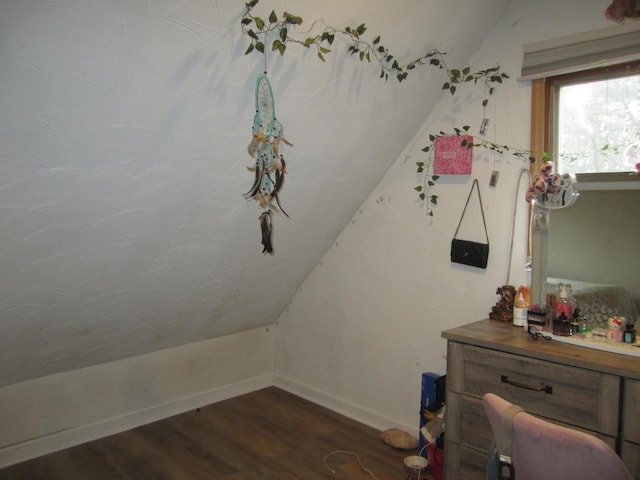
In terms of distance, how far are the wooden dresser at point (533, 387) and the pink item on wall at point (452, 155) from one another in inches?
32.7

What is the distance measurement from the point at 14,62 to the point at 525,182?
202 cm

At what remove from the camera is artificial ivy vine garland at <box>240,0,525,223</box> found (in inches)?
63.8

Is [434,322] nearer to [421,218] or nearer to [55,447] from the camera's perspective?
[421,218]

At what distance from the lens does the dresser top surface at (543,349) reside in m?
1.52

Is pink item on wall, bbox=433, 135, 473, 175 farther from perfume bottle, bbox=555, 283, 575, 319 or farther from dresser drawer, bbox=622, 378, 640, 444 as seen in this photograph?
dresser drawer, bbox=622, 378, 640, 444

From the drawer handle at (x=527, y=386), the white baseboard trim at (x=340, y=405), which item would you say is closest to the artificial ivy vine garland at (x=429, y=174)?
the drawer handle at (x=527, y=386)

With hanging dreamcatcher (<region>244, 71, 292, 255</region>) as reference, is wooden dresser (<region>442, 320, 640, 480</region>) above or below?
below

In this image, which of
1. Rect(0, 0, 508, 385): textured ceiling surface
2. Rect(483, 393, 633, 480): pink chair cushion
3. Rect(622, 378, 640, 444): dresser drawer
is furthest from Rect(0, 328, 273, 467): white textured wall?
Rect(622, 378, 640, 444): dresser drawer

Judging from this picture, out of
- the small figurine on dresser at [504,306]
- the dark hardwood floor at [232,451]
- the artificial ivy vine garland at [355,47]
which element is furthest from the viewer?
the dark hardwood floor at [232,451]

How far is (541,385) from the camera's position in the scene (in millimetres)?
1653

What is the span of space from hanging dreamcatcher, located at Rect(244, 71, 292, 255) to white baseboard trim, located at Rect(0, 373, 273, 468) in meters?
1.44

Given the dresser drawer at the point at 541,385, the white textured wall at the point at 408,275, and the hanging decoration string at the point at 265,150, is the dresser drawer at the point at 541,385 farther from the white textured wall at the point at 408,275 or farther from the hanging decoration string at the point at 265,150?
the hanging decoration string at the point at 265,150

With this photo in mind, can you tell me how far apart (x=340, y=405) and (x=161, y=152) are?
2030mm

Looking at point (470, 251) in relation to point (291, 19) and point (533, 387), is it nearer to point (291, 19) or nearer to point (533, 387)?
point (533, 387)
